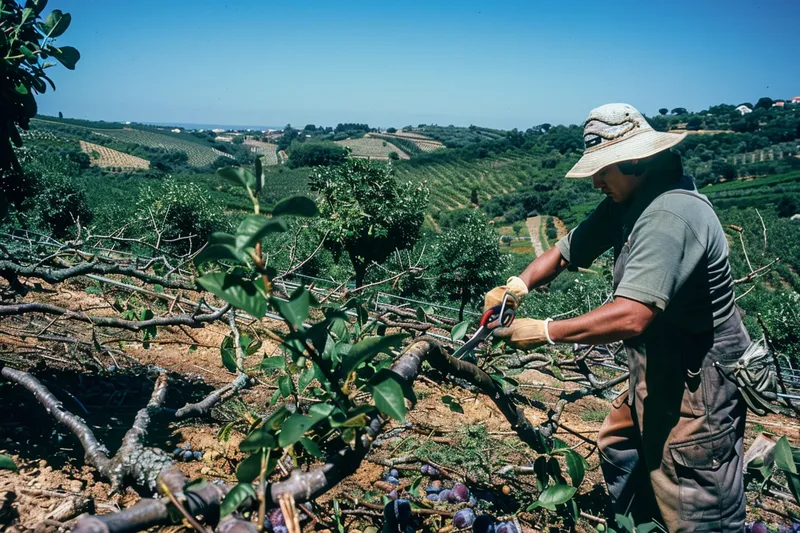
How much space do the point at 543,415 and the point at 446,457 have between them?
2041mm

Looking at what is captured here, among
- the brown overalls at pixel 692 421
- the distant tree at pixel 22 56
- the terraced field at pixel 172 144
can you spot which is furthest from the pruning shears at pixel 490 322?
the terraced field at pixel 172 144

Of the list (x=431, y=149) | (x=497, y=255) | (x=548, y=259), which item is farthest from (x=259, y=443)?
(x=431, y=149)

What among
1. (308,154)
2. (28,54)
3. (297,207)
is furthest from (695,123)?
(297,207)

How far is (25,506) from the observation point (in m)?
1.72

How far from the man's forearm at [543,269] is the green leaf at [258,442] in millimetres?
1867

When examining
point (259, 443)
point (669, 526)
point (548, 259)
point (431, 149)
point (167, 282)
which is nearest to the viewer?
point (259, 443)

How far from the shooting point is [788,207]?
53.5 m

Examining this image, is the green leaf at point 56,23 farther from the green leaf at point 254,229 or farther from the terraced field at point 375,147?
the terraced field at point 375,147

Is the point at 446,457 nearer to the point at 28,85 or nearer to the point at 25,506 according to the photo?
the point at 25,506

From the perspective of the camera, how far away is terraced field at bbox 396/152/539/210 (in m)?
81.4

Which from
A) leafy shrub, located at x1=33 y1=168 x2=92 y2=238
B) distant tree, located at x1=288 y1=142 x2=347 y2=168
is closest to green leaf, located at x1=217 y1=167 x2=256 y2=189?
leafy shrub, located at x1=33 y1=168 x2=92 y2=238

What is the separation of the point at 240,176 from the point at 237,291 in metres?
0.26

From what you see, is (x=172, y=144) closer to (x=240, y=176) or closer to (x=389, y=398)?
(x=240, y=176)

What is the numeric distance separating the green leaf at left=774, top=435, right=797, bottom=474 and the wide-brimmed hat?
1186mm
